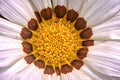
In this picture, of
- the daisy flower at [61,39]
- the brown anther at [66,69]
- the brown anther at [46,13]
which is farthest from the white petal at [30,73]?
the brown anther at [46,13]

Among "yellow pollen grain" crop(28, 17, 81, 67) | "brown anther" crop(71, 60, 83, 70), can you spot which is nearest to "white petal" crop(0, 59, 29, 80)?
"yellow pollen grain" crop(28, 17, 81, 67)

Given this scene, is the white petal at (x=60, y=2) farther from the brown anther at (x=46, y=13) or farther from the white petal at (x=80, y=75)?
the white petal at (x=80, y=75)

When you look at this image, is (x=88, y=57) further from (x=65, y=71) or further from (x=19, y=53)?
(x=19, y=53)

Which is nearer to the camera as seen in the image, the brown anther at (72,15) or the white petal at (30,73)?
the white petal at (30,73)

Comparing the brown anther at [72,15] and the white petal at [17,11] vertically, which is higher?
the white petal at [17,11]

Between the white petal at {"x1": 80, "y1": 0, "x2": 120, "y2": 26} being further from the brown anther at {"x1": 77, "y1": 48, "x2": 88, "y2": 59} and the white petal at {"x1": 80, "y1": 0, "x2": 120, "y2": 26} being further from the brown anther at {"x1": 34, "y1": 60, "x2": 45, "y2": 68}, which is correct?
the brown anther at {"x1": 34, "y1": 60, "x2": 45, "y2": 68}

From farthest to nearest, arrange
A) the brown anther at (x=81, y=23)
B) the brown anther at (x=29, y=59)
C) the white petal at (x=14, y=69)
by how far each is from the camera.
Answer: the brown anther at (x=81, y=23) < the brown anther at (x=29, y=59) < the white petal at (x=14, y=69)

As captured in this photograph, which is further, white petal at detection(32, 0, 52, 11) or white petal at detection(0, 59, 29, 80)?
white petal at detection(32, 0, 52, 11)
